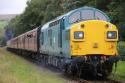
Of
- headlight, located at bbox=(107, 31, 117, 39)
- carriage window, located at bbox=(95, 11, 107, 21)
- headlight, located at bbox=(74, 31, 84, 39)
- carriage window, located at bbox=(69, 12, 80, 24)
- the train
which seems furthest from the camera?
carriage window, located at bbox=(95, 11, 107, 21)

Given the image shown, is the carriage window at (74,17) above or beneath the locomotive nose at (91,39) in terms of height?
above

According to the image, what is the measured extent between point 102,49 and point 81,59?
1.10m

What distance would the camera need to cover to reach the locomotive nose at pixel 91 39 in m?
20.9

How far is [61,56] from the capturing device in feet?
78.2

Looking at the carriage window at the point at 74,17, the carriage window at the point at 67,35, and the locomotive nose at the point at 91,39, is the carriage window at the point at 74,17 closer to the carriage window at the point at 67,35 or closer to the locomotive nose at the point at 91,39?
the carriage window at the point at 67,35

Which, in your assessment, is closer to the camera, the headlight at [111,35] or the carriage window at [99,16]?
the headlight at [111,35]

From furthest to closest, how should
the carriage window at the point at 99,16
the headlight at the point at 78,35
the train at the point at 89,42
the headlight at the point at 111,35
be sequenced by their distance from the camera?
the carriage window at the point at 99,16 < the headlight at the point at 111,35 < the train at the point at 89,42 < the headlight at the point at 78,35

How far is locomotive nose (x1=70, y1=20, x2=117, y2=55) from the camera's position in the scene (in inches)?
823

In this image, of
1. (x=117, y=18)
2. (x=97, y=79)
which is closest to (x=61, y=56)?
(x=97, y=79)

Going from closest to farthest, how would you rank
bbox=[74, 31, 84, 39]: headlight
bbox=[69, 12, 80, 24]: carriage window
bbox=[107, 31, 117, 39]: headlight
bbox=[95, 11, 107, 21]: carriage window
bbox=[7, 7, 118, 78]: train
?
1. bbox=[74, 31, 84, 39]: headlight
2. bbox=[7, 7, 118, 78]: train
3. bbox=[107, 31, 117, 39]: headlight
4. bbox=[69, 12, 80, 24]: carriage window
5. bbox=[95, 11, 107, 21]: carriage window

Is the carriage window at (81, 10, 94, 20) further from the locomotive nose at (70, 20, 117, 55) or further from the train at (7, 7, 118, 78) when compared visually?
the locomotive nose at (70, 20, 117, 55)

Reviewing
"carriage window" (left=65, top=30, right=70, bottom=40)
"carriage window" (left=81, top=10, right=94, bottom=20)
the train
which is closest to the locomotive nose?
the train

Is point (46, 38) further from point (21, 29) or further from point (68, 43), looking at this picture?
point (21, 29)

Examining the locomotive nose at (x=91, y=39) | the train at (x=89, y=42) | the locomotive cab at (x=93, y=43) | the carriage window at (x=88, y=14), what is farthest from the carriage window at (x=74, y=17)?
the locomotive nose at (x=91, y=39)
